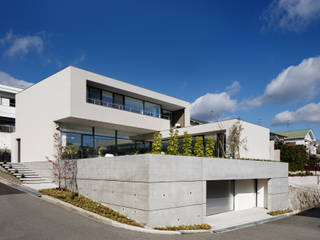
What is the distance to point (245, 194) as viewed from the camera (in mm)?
16094

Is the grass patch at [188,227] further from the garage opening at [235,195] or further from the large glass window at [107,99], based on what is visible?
the large glass window at [107,99]

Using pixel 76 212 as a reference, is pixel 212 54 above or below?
above

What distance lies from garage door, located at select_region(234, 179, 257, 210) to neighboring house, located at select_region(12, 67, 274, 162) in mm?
2057

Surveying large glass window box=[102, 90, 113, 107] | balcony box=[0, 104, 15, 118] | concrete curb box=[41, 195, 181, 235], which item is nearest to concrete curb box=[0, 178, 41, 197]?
concrete curb box=[41, 195, 181, 235]

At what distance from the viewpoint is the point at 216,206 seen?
555 inches

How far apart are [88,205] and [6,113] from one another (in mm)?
28182

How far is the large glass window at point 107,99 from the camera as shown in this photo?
19.5 m

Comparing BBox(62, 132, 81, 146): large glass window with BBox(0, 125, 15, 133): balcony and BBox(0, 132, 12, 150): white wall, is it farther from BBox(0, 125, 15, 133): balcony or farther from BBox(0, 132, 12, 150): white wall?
BBox(0, 125, 15, 133): balcony

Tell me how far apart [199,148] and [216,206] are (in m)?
3.81

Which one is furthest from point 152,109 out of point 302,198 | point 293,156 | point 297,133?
point 297,133

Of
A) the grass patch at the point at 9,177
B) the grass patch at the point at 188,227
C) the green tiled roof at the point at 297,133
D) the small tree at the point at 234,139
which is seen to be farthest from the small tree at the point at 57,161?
the green tiled roof at the point at 297,133

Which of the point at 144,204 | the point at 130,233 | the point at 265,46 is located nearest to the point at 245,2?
the point at 265,46

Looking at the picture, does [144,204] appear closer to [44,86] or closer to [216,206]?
[216,206]

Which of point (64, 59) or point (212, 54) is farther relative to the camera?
point (212, 54)
